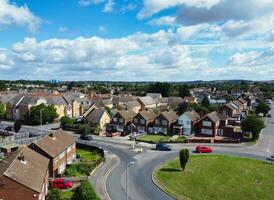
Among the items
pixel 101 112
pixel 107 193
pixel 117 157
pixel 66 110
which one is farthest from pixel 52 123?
pixel 107 193

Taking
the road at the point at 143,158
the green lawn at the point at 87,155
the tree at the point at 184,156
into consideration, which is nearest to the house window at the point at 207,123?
the road at the point at 143,158

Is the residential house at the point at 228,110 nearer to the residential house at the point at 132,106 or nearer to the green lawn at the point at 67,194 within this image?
the residential house at the point at 132,106

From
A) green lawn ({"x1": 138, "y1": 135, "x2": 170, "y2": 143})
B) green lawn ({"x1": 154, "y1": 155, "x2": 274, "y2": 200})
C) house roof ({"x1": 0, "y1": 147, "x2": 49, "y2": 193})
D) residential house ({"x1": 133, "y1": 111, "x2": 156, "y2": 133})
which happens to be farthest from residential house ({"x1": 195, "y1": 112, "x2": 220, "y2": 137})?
house roof ({"x1": 0, "y1": 147, "x2": 49, "y2": 193})

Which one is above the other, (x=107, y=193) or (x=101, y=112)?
(x=101, y=112)

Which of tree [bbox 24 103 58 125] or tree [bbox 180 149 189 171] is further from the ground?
tree [bbox 24 103 58 125]

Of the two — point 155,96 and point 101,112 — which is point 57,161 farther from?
point 155,96

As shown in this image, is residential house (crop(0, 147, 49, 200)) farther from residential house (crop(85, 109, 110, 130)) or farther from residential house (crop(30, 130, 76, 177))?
residential house (crop(85, 109, 110, 130))
